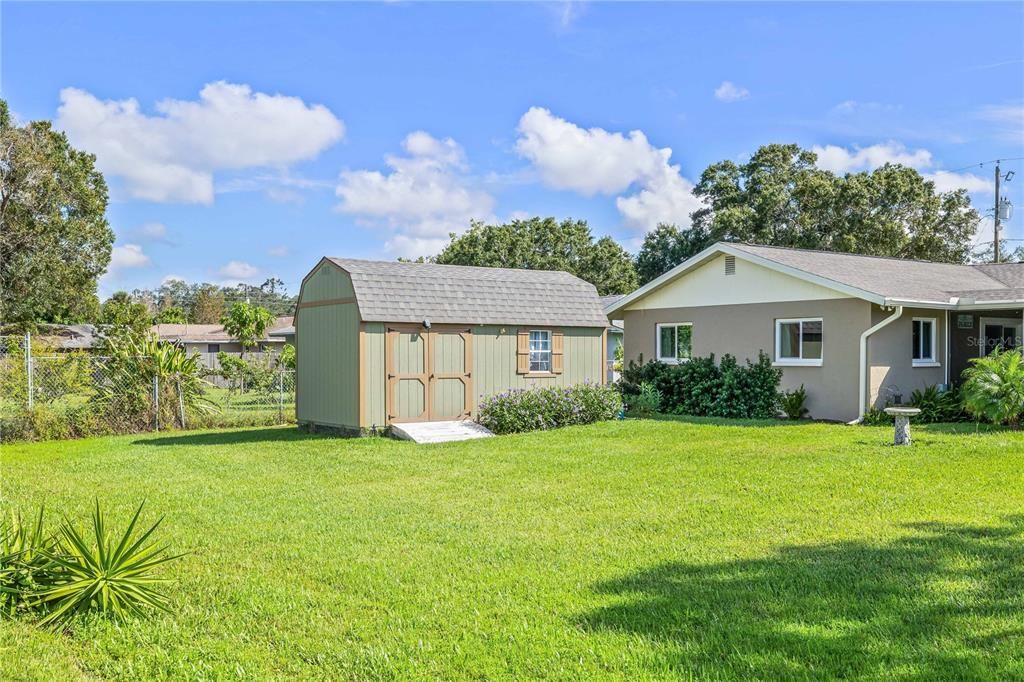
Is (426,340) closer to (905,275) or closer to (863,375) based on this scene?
(863,375)

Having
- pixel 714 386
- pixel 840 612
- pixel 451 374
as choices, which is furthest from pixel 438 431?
pixel 840 612

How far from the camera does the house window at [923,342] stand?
17.1 m

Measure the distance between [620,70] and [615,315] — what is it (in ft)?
26.6

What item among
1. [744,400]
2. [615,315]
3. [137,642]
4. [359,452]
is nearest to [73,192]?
[615,315]

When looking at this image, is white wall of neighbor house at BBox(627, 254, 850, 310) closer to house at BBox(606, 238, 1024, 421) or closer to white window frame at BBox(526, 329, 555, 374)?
house at BBox(606, 238, 1024, 421)

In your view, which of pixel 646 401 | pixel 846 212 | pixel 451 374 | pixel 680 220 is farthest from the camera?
pixel 680 220

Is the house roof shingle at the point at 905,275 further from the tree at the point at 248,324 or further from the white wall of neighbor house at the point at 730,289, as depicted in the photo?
the tree at the point at 248,324

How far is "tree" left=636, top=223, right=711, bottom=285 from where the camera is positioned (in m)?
41.4

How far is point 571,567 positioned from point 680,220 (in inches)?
1511

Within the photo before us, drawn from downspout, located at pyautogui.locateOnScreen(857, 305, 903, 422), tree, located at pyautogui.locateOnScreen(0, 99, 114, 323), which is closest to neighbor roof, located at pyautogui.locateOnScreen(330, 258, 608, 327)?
downspout, located at pyautogui.locateOnScreen(857, 305, 903, 422)

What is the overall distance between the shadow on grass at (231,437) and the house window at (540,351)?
4561mm

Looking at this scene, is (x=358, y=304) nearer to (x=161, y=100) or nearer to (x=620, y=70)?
(x=161, y=100)

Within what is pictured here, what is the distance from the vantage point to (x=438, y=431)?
14.9 m

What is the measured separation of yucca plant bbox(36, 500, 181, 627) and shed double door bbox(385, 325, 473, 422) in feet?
31.9
